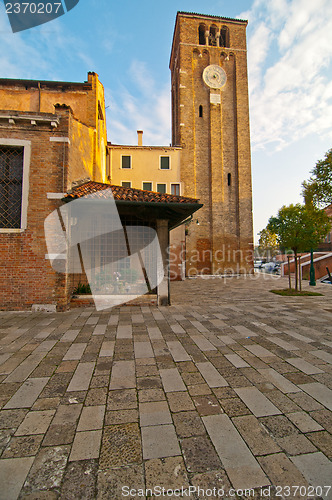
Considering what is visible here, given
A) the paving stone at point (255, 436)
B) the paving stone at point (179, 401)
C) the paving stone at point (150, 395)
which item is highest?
the paving stone at point (150, 395)

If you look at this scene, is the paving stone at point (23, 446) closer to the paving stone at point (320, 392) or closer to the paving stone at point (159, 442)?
the paving stone at point (159, 442)

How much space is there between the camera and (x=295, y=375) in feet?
11.1

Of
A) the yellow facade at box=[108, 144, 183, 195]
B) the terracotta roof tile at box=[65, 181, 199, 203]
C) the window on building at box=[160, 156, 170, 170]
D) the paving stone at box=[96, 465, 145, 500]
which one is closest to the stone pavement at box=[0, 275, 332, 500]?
the paving stone at box=[96, 465, 145, 500]

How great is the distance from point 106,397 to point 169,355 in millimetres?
1391

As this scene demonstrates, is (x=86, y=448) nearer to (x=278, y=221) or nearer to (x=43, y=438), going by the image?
(x=43, y=438)

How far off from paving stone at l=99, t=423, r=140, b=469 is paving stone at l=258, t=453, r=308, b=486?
2.94ft

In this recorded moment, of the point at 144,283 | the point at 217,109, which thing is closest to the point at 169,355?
the point at 144,283

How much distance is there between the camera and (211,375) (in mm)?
3367

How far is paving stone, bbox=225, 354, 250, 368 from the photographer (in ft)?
12.0

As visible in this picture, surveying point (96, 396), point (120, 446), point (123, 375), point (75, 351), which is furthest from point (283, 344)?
point (75, 351)

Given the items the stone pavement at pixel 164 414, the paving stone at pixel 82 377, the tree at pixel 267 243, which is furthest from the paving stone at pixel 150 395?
the tree at pixel 267 243

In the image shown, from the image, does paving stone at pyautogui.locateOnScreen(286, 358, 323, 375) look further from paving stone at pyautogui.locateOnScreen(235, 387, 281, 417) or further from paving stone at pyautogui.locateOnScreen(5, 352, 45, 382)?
paving stone at pyautogui.locateOnScreen(5, 352, 45, 382)

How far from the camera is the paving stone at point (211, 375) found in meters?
3.15

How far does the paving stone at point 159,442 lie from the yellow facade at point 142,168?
61.9 ft
